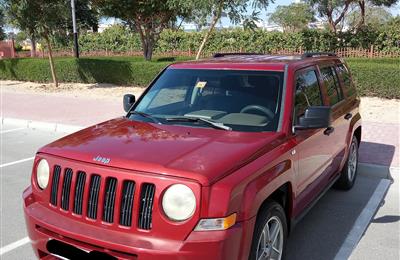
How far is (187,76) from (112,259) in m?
2.16

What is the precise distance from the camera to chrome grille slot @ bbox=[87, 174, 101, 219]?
3.00 m

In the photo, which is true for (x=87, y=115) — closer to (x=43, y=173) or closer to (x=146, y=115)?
(x=146, y=115)

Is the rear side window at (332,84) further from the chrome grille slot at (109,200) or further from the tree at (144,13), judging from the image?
the tree at (144,13)

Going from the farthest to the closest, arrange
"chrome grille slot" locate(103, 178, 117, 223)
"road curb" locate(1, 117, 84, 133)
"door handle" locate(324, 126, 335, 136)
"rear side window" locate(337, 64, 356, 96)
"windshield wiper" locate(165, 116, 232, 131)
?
1. "road curb" locate(1, 117, 84, 133)
2. "rear side window" locate(337, 64, 356, 96)
3. "door handle" locate(324, 126, 335, 136)
4. "windshield wiper" locate(165, 116, 232, 131)
5. "chrome grille slot" locate(103, 178, 117, 223)

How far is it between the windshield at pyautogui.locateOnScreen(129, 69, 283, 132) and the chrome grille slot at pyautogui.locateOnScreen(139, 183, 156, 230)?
1053mm

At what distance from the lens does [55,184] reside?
3.27 meters

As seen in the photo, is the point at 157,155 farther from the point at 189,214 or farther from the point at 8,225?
the point at 8,225

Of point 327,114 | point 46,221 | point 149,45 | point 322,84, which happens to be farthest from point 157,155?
point 149,45

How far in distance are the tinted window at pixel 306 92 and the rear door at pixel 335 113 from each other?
0.88ft

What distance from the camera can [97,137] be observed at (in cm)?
360

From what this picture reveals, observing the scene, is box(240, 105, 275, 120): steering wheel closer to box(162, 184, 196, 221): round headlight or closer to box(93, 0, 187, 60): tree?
box(162, 184, 196, 221): round headlight

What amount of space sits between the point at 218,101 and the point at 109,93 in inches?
486

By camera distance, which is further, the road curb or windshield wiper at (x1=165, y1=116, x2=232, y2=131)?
the road curb

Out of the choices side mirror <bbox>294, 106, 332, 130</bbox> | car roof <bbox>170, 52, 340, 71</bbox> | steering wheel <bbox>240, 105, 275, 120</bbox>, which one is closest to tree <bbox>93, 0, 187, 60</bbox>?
car roof <bbox>170, 52, 340, 71</bbox>
